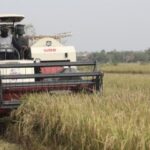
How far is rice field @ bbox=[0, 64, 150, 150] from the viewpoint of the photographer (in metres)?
5.43

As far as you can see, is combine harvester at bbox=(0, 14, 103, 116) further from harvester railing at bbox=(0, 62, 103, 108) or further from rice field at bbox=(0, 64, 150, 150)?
rice field at bbox=(0, 64, 150, 150)

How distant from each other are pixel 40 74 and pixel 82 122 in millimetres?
2510

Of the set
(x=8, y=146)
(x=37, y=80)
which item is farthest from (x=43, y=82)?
(x=8, y=146)

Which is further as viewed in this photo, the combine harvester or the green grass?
the combine harvester

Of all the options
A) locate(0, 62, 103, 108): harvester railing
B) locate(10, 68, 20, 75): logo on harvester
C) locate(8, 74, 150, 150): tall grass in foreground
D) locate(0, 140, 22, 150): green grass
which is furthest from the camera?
locate(10, 68, 20, 75): logo on harvester

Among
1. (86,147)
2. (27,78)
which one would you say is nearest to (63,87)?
(27,78)

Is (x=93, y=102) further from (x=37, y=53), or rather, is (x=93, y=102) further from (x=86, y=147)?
(x=37, y=53)

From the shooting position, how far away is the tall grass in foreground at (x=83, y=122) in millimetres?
5430

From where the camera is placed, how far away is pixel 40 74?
866 centimetres

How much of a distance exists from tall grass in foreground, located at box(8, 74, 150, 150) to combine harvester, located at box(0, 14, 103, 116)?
41cm

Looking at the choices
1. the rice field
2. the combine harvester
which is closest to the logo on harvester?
the combine harvester

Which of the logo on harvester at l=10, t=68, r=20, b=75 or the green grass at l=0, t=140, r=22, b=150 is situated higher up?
the logo on harvester at l=10, t=68, r=20, b=75

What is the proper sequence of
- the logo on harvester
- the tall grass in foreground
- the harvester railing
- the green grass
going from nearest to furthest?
the tall grass in foreground, the green grass, the harvester railing, the logo on harvester

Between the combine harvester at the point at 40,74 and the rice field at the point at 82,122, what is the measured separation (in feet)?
0.90
